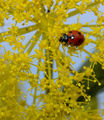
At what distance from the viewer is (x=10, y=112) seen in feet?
3.69

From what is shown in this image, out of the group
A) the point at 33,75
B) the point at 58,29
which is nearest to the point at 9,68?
the point at 33,75

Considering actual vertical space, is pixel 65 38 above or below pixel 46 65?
above

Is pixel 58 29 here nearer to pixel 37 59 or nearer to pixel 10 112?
pixel 37 59

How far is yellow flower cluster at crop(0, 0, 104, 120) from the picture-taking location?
3.74ft

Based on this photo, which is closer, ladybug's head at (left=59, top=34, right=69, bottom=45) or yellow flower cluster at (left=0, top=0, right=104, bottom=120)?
yellow flower cluster at (left=0, top=0, right=104, bottom=120)

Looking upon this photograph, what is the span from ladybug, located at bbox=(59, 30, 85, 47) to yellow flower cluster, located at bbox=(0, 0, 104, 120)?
2 cm

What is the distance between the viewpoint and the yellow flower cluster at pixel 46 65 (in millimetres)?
1140

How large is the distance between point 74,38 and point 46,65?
15cm

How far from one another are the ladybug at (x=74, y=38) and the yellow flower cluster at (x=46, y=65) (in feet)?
0.06

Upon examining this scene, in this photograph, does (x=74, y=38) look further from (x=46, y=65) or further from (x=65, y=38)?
(x=46, y=65)

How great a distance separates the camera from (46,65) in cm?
121

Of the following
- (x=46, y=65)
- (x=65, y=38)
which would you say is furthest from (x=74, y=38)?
(x=46, y=65)

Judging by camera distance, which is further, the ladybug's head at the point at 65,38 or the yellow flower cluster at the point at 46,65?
the ladybug's head at the point at 65,38

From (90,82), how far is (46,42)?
0.76 feet
